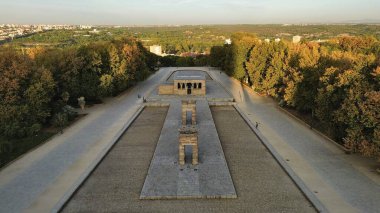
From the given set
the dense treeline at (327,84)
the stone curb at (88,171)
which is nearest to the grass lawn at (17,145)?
the stone curb at (88,171)

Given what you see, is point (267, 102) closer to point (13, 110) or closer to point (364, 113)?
point (364, 113)

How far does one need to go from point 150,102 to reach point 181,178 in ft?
64.7

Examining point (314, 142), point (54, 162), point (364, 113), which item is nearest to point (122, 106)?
point (54, 162)

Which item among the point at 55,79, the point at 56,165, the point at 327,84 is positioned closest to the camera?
the point at 56,165

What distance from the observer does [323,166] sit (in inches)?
771

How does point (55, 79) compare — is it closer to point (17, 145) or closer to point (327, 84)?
point (17, 145)

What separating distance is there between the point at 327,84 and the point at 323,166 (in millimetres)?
7749

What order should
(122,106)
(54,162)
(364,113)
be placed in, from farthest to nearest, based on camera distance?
(122,106) → (54,162) → (364,113)

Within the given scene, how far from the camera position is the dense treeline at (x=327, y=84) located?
19156 millimetres

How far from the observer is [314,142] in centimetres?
2378

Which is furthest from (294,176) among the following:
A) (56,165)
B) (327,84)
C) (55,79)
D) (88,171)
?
(55,79)

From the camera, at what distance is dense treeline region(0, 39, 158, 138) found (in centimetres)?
2542

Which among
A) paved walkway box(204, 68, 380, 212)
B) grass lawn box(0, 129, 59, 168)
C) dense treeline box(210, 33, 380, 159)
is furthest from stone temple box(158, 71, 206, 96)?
grass lawn box(0, 129, 59, 168)

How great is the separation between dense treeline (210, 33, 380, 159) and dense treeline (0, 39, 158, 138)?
57.7ft
